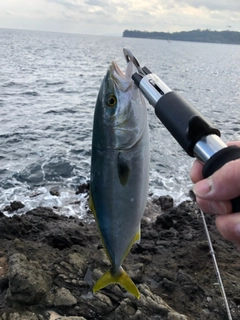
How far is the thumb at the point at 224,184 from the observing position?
157 cm

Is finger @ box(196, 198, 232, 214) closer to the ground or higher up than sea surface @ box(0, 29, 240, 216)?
higher up

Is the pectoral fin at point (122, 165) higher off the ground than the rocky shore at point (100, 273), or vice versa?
the pectoral fin at point (122, 165)

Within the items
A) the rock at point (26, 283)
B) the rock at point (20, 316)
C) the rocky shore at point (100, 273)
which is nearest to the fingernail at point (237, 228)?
the rocky shore at point (100, 273)

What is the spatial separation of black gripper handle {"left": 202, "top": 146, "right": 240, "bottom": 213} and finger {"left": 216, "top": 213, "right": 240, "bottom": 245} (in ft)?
0.13

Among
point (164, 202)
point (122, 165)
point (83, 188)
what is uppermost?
point (122, 165)

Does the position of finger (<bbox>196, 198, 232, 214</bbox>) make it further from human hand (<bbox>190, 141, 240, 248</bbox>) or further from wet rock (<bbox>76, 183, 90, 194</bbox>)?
wet rock (<bbox>76, 183, 90, 194</bbox>)

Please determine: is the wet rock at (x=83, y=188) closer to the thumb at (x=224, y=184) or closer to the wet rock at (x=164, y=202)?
the wet rock at (x=164, y=202)

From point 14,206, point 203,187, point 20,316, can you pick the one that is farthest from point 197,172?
point 14,206

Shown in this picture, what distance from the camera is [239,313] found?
203 inches

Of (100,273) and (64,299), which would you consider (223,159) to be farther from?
(100,273)

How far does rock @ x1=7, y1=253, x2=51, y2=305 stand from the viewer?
525 centimetres

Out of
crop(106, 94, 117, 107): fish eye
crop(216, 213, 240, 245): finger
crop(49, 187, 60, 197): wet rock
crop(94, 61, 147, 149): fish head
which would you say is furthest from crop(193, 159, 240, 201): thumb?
crop(49, 187, 60, 197): wet rock

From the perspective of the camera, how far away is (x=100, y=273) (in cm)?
591

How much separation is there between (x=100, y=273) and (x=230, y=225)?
4670 millimetres
